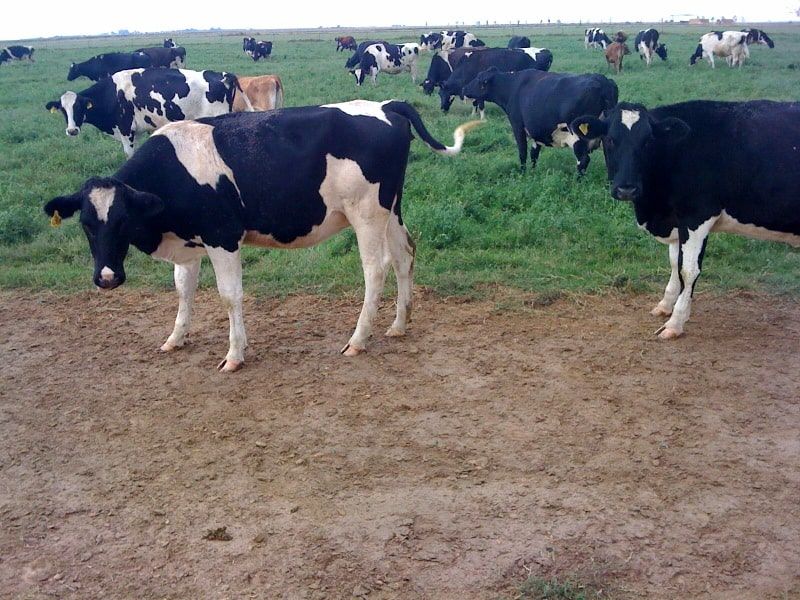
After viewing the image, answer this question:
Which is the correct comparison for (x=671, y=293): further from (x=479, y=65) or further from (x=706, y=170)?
(x=479, y=65)

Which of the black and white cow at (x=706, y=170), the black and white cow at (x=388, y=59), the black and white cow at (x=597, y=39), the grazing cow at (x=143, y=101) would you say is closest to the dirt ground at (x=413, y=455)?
the black and white cow at (x=706, y=170)

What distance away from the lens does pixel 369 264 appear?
6656 millimetres

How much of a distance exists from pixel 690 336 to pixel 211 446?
13.3 feet

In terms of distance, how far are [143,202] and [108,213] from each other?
0.87 ft

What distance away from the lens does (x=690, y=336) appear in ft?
22.0

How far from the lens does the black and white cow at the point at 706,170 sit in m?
6.49

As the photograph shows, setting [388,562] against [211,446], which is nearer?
[388,562]

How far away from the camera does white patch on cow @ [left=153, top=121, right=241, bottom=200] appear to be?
6.22 metres

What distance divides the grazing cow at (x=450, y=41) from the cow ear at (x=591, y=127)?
89.6 ft

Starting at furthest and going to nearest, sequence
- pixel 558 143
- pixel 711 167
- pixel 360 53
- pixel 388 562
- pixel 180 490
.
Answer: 1. pixel 360 53
2. pixel 558 143
3. pixel 711 167
4. pixel 180 490
5. pixel 388 562

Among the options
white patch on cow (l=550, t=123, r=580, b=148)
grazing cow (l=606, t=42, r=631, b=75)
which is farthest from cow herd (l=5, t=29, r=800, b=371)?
grazing cow (l=606, t=42, r=631, b=75)

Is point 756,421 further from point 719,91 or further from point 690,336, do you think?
point 719,91

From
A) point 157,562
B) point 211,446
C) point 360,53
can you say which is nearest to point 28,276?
point 211,446

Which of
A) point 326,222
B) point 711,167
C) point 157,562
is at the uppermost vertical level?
point 711,167
